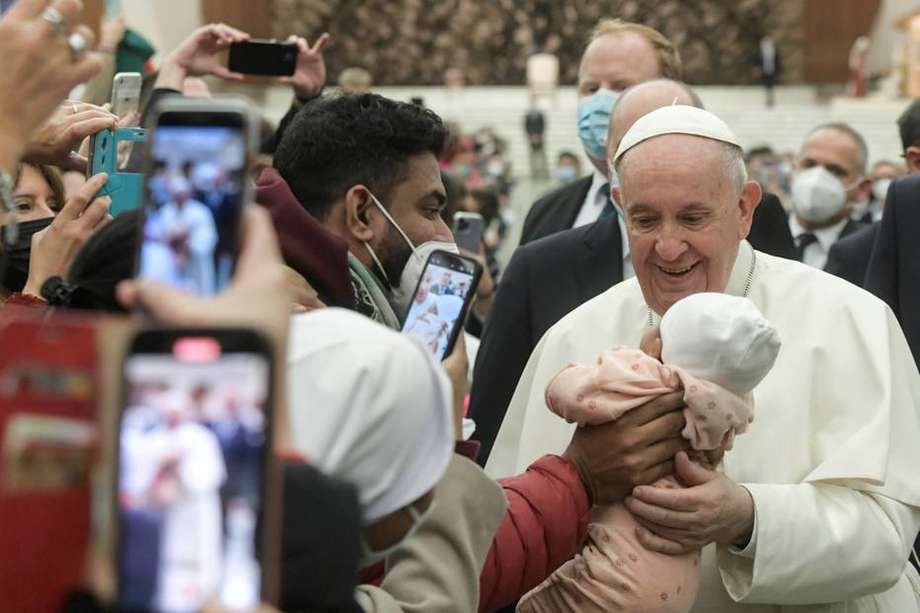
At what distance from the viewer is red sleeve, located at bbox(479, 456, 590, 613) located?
2473 millimetres

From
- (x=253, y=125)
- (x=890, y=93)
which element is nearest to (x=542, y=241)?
(x=253, y=125)

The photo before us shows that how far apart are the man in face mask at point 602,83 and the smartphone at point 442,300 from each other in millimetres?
2753

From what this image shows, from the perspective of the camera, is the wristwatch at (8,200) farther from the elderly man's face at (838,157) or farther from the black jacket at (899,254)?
the elderly man's face at (838,157)

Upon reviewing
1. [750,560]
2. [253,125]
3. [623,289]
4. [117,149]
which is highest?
[253,125]

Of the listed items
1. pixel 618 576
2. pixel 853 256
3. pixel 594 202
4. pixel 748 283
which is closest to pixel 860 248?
pixel 853 256

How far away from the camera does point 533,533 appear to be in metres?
2.50

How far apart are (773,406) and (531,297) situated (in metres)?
1.45

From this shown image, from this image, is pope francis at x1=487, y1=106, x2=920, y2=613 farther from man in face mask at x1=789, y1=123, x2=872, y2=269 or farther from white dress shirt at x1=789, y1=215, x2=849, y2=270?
white dress shirt at x1=789, y1=215, x2=849, y2=270

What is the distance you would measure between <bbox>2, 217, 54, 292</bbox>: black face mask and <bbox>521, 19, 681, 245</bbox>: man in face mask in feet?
7.33

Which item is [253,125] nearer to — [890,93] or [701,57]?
[890,93]

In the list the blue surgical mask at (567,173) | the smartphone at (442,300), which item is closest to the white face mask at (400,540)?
the smartphone at (442,300)

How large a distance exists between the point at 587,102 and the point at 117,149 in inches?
106

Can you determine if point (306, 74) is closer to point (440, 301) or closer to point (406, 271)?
point (406, 271)

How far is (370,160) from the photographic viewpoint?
3131 millimetres
